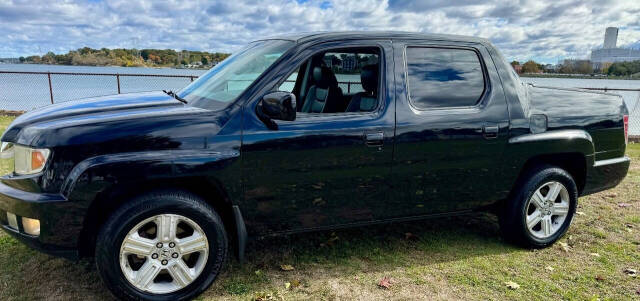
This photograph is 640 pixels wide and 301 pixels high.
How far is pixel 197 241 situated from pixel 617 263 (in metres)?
3.62

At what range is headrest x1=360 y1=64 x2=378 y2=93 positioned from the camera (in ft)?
11.5

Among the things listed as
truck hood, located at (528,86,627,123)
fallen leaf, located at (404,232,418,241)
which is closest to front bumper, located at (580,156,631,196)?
truck hood, located at (528,86,627,123)

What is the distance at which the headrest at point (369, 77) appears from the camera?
3.52 metres

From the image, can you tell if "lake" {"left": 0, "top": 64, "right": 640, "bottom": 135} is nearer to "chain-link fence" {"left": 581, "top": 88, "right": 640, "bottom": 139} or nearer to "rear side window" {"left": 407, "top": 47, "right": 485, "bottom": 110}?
"chain-link fence" {"left": 581, "top": 88, "right": 640, "bottom": 139}

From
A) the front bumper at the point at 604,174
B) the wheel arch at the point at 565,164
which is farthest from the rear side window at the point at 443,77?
the front bumper at the point at 604,174

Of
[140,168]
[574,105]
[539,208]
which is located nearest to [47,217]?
[140,168]

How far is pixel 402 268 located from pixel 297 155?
139 cm

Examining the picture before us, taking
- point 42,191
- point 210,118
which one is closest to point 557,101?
point 210,118

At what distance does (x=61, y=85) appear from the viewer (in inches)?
681

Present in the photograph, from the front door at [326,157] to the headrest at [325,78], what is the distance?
0.20 metres

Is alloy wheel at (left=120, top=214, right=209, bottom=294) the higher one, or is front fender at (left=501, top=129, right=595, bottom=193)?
front fender at (left=501, top=129, right=595, bottom=193)

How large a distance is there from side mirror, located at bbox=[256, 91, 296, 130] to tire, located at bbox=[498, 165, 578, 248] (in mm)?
2318

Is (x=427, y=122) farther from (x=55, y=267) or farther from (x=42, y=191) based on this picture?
(x=55, y=267)

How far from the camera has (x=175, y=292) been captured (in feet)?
9.95
